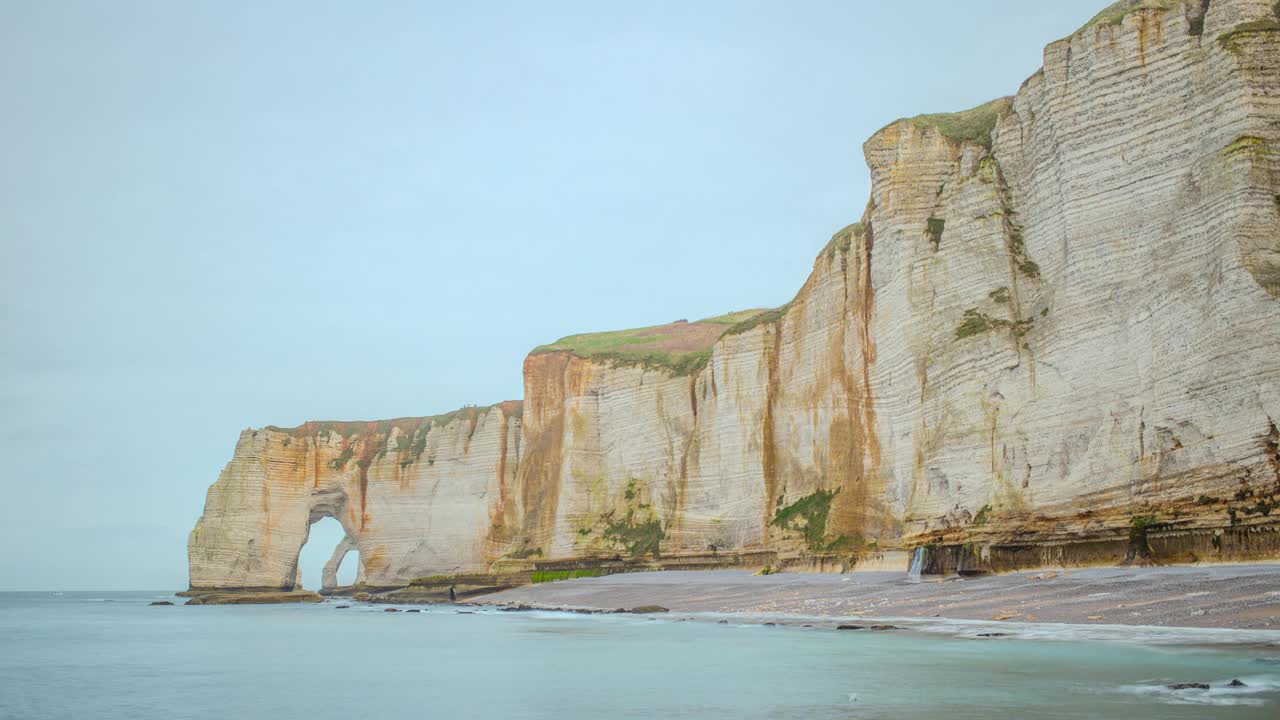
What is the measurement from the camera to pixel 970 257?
86.7 ft

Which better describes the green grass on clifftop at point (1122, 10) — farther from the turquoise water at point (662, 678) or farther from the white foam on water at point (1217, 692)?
the white foam on water at point (1217, 692)

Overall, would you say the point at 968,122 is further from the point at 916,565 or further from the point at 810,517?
the point at 810,517

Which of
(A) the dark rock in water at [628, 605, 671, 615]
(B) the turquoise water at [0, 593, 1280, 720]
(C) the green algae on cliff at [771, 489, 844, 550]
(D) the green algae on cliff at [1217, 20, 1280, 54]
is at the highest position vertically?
(D) the green algae on cliff at [1217, 20, 1280, 54]

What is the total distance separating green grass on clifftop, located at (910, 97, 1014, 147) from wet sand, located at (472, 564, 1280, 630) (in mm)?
12219

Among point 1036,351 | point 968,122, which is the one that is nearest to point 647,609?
point 1036,351

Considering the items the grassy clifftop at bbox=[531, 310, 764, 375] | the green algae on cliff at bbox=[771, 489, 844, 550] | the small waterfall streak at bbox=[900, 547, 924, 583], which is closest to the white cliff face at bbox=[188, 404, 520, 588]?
the grassy clifftop at bbox=[531, 310, 764, 375]

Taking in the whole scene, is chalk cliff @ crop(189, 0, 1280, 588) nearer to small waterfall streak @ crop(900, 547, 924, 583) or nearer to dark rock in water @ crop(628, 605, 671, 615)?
small waterfall streak @ crop(900, 547, 924, 583)

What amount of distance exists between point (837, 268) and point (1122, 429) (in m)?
16.7

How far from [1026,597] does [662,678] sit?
8.11m

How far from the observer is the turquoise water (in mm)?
9680

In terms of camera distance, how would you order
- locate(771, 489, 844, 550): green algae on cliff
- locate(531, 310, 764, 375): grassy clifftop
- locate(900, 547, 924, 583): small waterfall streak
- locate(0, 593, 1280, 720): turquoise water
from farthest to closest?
1. locate(531, 310, 764, 375): grassy clifftop
2. locate(771, 489, 844, 550): green algae on cliff
3. locate(900, 547, 924, 583): small waterfall streak
4. locate(0, 593, 1280, 720): turquoise water

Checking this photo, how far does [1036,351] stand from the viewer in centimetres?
2372

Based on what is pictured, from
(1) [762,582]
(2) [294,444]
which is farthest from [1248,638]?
(2) [294,444]

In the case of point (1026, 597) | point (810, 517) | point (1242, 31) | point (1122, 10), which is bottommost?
point (1026, 597)
